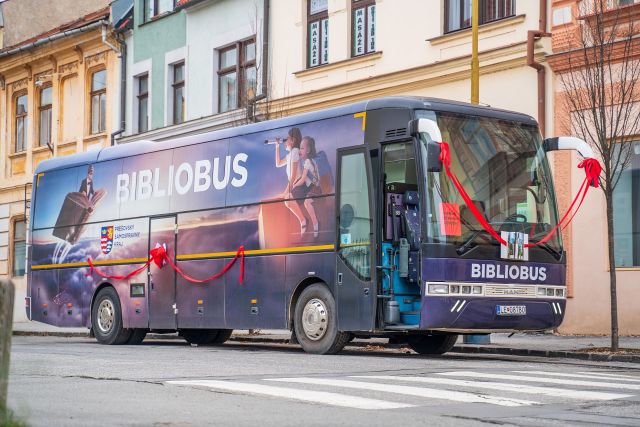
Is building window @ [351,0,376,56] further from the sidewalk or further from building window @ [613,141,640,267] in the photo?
building window @ [613,141,640,267]

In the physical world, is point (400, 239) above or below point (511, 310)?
above

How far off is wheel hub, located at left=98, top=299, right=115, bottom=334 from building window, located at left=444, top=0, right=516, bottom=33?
30.0ft

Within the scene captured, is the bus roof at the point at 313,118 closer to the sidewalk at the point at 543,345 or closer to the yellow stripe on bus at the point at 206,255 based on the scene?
the yellow stripe on bus at the point at 206,255

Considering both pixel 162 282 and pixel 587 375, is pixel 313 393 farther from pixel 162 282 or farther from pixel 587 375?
pixel 162 282

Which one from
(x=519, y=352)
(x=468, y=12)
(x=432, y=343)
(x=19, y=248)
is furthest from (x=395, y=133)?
(x=19, y=248)

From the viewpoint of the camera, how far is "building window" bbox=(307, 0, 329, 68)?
29516 mm

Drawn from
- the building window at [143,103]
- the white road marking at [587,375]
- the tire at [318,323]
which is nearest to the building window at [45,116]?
the building window at [143,103]

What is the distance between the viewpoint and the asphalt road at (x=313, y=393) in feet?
28.8

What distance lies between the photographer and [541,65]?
2314 cm

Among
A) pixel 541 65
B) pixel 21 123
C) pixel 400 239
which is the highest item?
pixel 21 123

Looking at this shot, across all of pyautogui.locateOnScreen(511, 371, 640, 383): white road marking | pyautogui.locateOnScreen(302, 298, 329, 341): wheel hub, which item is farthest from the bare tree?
pyautogui.locateOnScreen(511, 371, 640, 383): white road marking

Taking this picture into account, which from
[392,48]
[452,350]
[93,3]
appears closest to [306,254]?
[452,350]

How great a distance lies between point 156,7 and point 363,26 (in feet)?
33.6

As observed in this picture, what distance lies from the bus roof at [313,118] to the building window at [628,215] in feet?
16.6
